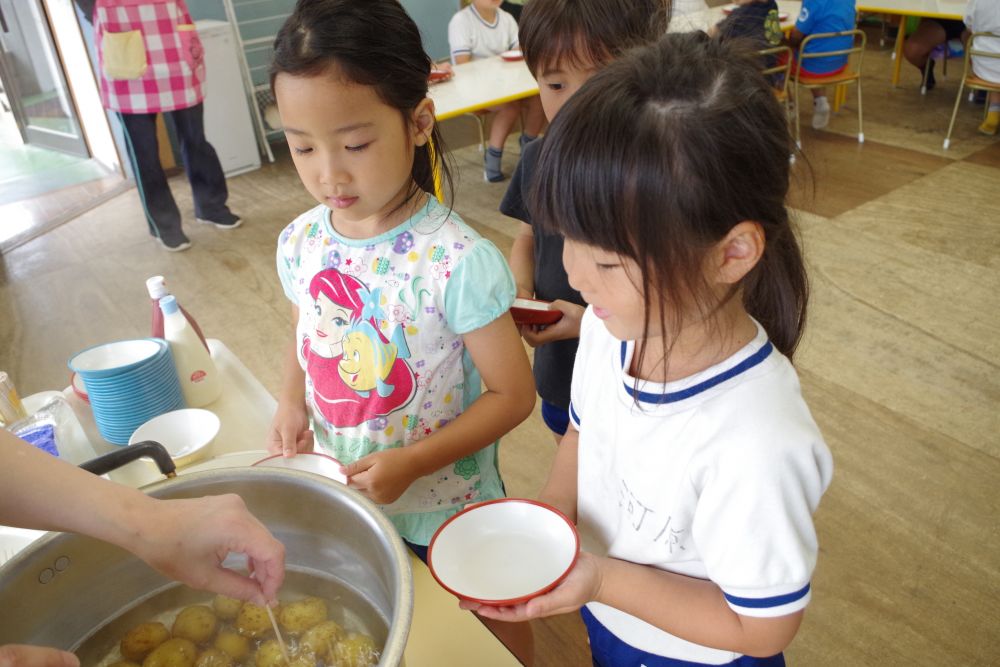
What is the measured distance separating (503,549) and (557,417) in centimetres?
66

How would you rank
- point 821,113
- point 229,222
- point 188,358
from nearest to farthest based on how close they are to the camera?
point 188,358, point 229,222, point 821,113

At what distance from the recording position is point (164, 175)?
3426mm

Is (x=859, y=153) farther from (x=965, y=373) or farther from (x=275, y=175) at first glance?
(x=275, y=175)

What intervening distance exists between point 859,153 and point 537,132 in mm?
1670

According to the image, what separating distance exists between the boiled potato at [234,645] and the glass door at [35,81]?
4410mm

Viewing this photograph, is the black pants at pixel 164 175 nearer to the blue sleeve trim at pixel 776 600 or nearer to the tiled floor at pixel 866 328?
the tiled floor at pixel 866 328

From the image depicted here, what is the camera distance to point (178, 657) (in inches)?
27.2

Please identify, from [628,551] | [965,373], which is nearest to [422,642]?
[628,551]

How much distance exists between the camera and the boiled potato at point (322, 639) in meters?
0.68

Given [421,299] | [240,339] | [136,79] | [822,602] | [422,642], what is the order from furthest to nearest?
[136,79] < [240,339] < [822,602] < [421,299] < [422,642]

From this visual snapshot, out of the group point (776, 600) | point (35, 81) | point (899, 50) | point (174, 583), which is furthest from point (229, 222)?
point (899, 50)

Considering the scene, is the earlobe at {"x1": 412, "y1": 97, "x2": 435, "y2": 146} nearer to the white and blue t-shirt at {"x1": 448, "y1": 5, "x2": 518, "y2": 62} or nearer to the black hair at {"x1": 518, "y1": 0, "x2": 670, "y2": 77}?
the black hair at {"x1": 518, "y1": 0, "x2": 670, "y2": 77}

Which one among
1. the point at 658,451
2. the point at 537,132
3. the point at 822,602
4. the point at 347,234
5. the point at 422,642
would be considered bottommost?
the point at 822,602

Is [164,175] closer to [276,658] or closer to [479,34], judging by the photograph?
[479,34]
